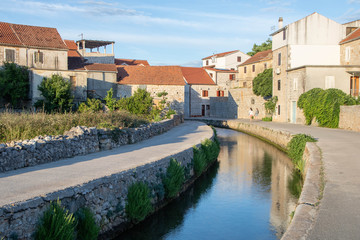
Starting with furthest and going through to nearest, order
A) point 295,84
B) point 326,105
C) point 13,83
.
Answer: point 295,84 < point 13,83 < point 326,105

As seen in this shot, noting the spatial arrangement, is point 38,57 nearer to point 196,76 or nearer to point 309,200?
point 196,76

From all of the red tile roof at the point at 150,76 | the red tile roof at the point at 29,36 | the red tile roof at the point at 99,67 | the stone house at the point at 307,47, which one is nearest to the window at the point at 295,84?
the stone house at the point at 307,47

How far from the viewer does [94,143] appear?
12562 millimetres

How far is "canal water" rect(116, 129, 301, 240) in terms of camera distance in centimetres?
893

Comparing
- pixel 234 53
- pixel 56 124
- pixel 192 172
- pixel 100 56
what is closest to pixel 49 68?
pixel 100 56

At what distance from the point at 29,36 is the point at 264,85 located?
86.6ft

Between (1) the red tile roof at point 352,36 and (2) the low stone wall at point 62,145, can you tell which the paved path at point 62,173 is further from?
(1) the red tile roof at point 352,36

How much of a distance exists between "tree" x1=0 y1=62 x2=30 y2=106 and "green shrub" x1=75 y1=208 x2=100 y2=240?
91.8 feet

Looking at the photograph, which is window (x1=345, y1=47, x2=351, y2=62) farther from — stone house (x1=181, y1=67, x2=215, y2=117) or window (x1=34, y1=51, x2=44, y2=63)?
window (x1=34, y1=51, x2=44, y2=63)

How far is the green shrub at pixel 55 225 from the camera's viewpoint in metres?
5.70

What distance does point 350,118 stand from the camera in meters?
23.0

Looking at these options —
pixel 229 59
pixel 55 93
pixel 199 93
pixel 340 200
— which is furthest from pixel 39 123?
pixel 229 59

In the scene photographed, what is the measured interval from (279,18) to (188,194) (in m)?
32.2

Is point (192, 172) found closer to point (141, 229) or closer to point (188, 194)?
point (188, 194)
